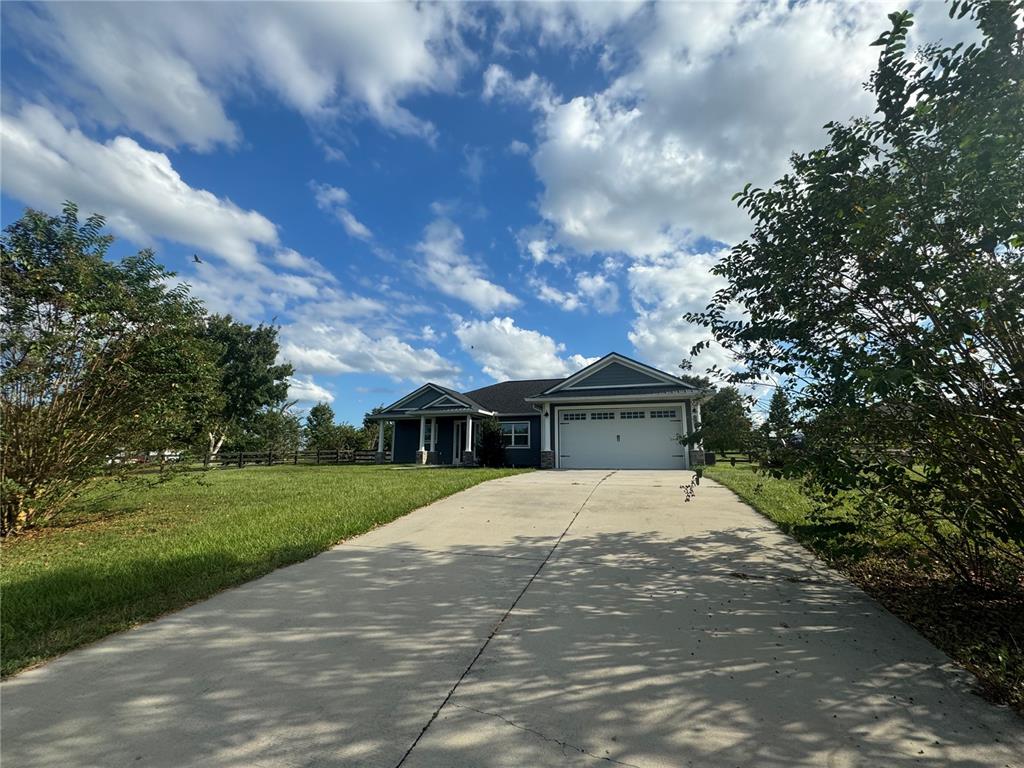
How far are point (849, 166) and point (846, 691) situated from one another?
3.50 metres

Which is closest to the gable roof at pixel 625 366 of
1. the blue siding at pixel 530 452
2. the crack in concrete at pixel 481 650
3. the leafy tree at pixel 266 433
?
the blue siding at pixel 530 452

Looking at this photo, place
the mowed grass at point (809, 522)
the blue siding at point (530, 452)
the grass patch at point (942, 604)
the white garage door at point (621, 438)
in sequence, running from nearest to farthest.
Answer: the grass patch at point (942, 604) → the mowed grass at point (809, 522) → the white garage door at point (621, 438) → the blue siding at point (530, 452)

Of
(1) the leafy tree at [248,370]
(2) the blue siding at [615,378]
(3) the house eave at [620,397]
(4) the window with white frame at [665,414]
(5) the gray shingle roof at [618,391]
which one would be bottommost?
(4) the window with white frame at [665,414]

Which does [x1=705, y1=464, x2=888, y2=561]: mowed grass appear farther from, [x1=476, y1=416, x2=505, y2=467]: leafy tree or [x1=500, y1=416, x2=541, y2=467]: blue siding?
[x1=476, y1=416, x2=505, y2=467]: leafy tree

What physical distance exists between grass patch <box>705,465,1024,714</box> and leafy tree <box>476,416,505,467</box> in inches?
656

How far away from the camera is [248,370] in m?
33.6

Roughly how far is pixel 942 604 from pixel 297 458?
31.0 m

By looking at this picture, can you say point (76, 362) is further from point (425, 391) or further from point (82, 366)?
point (425, 391)

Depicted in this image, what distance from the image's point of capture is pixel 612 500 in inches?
368

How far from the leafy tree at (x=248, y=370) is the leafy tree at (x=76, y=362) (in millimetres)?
27464

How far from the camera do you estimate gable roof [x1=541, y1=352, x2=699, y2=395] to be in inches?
760

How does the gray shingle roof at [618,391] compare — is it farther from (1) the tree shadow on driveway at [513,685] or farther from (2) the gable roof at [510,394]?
(1) the tree shadow on driveway at [513,685]

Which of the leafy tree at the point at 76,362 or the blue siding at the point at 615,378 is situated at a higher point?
the blue siding at the point at 615,378

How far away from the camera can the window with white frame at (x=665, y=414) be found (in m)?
18.6
